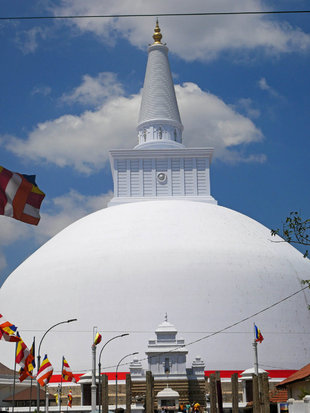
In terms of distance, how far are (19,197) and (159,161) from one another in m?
39.6

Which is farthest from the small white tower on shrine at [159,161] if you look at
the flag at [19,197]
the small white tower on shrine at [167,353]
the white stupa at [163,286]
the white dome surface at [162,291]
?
the flag at [19,197]

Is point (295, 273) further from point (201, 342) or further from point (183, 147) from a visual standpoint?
point (183, 147)

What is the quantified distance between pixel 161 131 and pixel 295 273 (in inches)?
612

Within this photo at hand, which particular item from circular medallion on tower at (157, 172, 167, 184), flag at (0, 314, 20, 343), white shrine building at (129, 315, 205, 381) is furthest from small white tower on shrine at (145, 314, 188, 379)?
flag at (0, 314, 20, 343)

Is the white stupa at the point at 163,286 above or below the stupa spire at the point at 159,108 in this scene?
below

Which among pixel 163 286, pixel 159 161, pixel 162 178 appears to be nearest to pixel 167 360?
pixel 163 286

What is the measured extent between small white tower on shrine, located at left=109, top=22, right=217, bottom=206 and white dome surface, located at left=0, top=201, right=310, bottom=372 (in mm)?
4608

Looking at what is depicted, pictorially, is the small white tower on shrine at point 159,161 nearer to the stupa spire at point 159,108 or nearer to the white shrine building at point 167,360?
the stupa spire at point 159,108

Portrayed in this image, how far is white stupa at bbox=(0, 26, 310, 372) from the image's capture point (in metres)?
44.7

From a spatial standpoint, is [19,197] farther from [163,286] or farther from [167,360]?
[167,360]

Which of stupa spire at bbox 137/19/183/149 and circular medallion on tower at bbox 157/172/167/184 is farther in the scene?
stupa spire at bbox 137/19/183/149

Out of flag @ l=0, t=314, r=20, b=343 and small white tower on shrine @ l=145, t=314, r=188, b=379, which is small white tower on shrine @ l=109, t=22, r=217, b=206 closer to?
small white tower on shrine @ l=145, t=314, r=188, b=379

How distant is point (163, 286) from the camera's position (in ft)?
149

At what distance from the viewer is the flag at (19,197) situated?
16.3m
